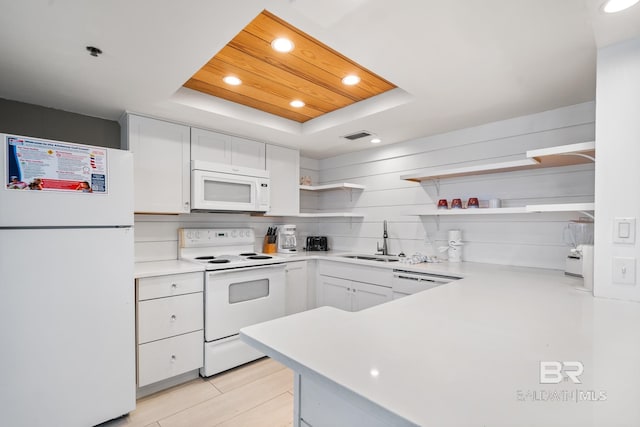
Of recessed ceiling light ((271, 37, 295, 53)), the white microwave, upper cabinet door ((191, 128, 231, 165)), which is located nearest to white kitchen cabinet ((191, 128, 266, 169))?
upper cabinet door ((191, 128, 231, 165))

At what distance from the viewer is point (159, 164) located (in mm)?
2555

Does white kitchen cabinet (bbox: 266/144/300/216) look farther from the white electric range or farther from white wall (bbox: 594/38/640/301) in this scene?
white wall (bbox: 594/38/640/301)

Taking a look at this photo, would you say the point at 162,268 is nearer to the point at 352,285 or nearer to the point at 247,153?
the point at 247,153

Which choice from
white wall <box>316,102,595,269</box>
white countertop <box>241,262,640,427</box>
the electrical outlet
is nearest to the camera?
white countertop <box>241,262,640,427</box>

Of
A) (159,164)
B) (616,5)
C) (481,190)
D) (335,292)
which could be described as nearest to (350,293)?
(335,292)

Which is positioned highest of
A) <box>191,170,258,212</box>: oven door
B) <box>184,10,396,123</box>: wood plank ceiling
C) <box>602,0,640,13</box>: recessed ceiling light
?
<box>184,10,396,123</box>: wood plank ceiling

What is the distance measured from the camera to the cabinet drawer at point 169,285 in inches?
84.5

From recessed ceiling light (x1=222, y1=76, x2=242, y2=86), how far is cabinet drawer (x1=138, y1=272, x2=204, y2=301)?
145cm

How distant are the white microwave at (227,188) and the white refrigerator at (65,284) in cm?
78

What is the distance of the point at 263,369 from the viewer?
102 inches

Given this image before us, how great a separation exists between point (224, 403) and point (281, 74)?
227cm

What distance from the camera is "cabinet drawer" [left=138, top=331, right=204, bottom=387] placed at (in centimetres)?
214

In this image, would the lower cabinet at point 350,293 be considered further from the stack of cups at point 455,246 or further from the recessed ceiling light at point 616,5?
the recessed ceiling light at point 616,5

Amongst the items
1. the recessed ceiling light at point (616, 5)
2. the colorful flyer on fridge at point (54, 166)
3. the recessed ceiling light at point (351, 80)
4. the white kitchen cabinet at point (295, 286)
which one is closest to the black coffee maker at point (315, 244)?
the white kitchen cabinet at point (295, 286)
